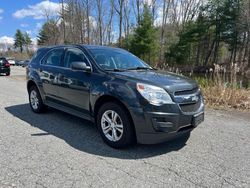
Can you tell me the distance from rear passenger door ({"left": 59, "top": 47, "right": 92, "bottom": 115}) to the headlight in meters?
1.22

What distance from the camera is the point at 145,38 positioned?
28094 mm

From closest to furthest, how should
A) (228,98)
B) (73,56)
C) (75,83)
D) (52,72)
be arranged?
(75,83), (73,56), (52,72), (228,98)

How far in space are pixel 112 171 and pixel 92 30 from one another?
41319mm

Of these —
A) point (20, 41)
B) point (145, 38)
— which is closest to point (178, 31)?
point (145, 38)

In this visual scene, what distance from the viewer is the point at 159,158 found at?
12.6ft

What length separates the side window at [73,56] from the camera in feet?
16.3

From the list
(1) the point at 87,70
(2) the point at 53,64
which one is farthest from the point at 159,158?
(2) the point at 53,64

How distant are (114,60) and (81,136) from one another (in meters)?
1.62

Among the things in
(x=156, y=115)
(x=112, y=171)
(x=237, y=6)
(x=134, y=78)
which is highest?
(x=237, y=6)

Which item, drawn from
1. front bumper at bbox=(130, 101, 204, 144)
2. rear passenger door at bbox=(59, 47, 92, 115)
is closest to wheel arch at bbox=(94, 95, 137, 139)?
front bumper at bbox=(130, 101, 204, 144)

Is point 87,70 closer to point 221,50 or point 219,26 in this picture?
point 219,26

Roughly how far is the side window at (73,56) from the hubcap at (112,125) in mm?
1201

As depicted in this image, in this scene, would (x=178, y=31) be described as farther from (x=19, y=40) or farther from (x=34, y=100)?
(x=19, y=40)

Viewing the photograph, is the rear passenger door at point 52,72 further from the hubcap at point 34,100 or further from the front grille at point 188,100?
the front grille at point 188,100
